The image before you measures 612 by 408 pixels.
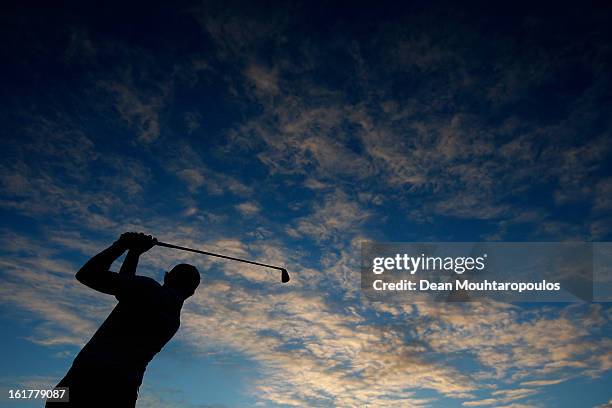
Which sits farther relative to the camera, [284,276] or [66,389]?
[284,276]

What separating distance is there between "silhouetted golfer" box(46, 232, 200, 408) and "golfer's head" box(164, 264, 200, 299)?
18 cm

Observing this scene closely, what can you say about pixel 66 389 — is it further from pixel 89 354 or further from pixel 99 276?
pixel 99 276

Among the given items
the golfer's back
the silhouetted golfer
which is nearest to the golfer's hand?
the silhouetted golfer

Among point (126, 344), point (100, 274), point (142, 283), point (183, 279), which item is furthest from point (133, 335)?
point (183, 279)

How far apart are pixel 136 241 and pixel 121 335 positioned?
3.12 feet

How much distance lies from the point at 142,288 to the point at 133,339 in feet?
1.51

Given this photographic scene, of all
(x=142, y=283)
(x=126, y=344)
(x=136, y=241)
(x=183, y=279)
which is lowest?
(x=126, y=344)

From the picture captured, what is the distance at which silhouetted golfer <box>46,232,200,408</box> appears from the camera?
3625 millimetres

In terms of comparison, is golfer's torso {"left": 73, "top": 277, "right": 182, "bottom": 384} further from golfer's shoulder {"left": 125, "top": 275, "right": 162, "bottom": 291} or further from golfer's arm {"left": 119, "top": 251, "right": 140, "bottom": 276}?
golfer's arm {"left": 119, "top": 251, "right": 140, "bottom": 276}

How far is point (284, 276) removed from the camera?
1058 centimetres

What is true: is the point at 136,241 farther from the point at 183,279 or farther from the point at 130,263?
the point at 183,279

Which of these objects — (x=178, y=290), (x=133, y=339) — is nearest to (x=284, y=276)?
(x=178, y=290)

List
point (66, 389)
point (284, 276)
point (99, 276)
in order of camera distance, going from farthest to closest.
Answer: point (284, 276), point (99, 276), point (66, 389)

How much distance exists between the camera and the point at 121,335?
3908 millimetres
